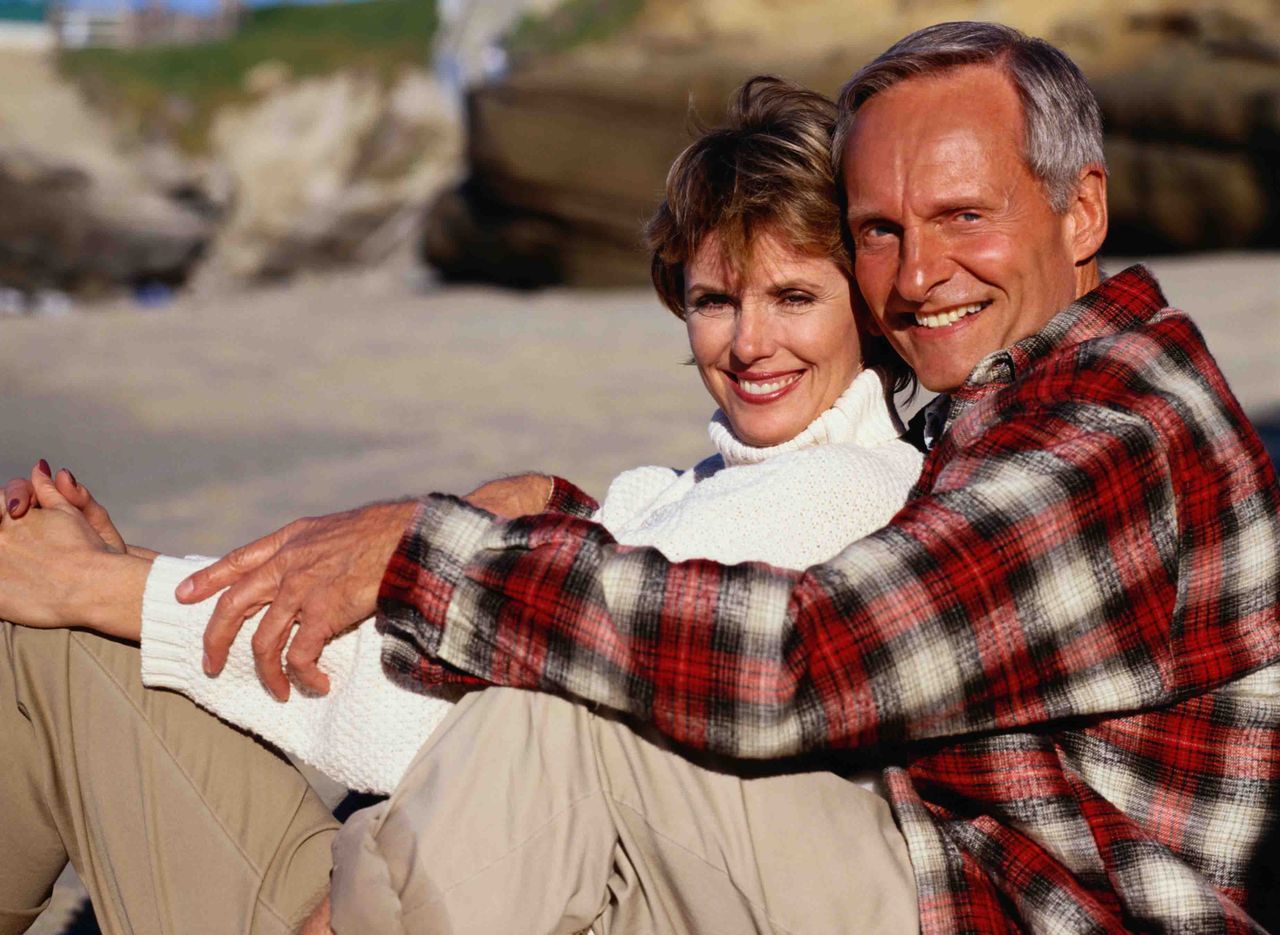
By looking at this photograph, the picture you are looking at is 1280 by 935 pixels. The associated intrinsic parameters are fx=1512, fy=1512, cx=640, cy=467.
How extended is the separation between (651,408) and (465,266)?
25.4 ft

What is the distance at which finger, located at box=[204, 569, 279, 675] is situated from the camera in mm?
2275

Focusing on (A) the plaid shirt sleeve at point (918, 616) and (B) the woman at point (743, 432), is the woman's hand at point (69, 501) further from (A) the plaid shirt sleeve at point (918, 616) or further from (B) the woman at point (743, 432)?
(A) the plaid shirt sleeve at point (918, 616)

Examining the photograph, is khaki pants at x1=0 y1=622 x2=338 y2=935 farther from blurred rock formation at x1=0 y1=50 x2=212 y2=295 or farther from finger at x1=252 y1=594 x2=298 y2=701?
blurred rock formation at x1=0 y1=50 x2=212 y2=295

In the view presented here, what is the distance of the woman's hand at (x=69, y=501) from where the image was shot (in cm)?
252

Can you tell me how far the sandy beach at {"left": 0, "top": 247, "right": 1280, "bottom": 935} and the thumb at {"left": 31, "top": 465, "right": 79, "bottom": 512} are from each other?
11.2ft

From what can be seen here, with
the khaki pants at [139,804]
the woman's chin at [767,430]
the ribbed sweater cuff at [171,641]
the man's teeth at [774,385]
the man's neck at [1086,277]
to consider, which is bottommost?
the khaki pants at [139,804]

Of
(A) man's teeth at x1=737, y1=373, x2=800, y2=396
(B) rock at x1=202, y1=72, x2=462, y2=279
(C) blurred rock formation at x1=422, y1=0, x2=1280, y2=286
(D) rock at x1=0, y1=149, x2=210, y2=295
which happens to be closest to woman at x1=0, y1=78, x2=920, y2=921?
(A) man's teeth at x1=737, y1=373, x2=800, y2=396

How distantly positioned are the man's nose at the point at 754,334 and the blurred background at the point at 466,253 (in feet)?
1.73

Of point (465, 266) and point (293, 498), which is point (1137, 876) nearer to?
point (293, 498)

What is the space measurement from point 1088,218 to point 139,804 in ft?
5.84

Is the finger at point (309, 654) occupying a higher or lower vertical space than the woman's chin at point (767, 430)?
lower

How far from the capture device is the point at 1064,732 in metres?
2.04

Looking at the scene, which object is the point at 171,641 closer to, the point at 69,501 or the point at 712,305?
the point at 69,501

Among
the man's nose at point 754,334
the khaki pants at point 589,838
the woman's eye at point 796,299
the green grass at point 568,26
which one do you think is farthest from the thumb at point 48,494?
the green grass at point 568,26
